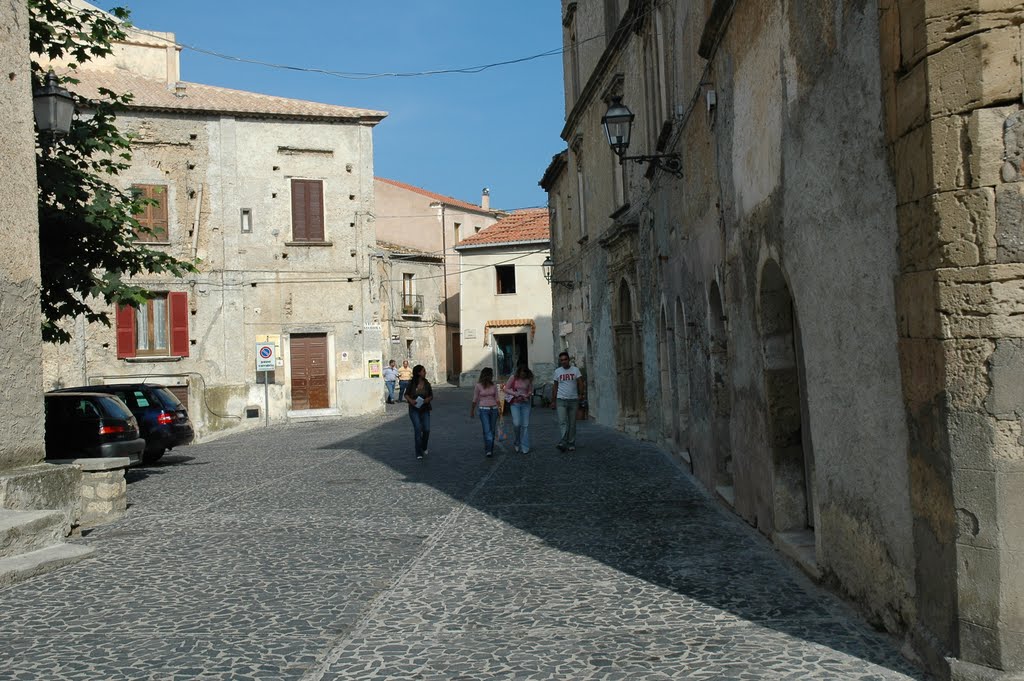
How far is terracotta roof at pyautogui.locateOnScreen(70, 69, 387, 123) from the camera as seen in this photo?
28.5m

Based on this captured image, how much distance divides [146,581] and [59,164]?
7160mm

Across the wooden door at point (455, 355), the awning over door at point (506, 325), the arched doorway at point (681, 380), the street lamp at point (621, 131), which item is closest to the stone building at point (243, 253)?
the awning over door at point (506, 325)

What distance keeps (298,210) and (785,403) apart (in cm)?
2455

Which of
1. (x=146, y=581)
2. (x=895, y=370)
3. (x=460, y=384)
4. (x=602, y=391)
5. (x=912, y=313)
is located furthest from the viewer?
(x=460, y=384)

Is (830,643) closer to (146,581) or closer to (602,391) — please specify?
(146,581)

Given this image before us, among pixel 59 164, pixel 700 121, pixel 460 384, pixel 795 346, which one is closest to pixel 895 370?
pixel 795 346

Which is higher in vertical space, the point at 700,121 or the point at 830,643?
the point at 700,121

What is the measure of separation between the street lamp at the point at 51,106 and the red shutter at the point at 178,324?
18196mm

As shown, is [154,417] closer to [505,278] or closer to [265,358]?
[265,358]

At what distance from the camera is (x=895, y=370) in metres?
4.60

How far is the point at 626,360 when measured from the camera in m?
20.5

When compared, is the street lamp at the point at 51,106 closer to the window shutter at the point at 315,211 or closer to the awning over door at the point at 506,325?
the window shutter at the point at 315,211

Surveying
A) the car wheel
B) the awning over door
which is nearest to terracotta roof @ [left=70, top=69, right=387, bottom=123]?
the car wheel

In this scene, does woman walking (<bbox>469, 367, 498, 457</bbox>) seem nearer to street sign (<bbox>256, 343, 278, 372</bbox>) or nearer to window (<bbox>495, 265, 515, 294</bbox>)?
street sign (<bbox>256, 343, 278, 372</bbox>)
